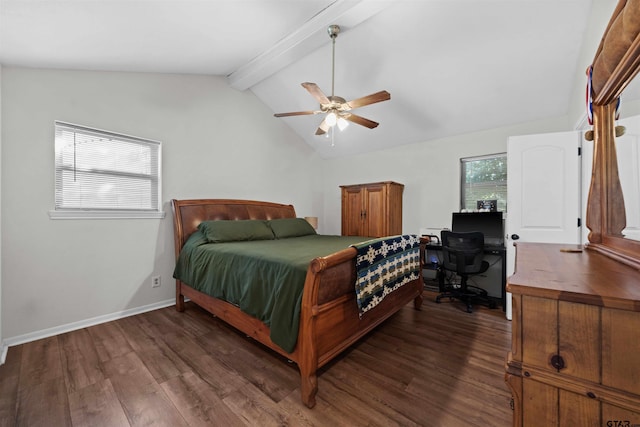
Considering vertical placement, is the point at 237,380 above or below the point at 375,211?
below

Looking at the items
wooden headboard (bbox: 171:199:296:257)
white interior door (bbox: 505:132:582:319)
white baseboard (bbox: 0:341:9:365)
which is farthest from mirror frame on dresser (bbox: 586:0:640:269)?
white baseboard (bbox: 0:341:9:365)

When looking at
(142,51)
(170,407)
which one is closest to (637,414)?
(170,407)

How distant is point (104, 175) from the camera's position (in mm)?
2834

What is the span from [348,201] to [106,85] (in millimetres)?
3525

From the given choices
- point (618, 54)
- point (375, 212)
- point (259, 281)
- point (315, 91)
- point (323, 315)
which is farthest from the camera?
point (375, 212)

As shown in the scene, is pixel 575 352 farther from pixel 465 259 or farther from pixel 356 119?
pixel 465 259

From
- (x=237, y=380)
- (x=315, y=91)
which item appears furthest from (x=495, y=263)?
(x=237, y=380)

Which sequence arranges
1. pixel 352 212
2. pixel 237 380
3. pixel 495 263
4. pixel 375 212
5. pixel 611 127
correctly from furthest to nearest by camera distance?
1. pixel 352 212
2. pixel 375 212
3. pixel 495 263
4. pixel 237 380
5. pixel 611 127

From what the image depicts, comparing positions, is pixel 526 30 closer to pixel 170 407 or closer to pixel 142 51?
pixel 142 51

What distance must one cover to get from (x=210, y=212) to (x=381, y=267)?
2.45 meters

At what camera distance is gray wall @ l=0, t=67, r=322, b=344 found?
2.30 m

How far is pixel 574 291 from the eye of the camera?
527 mm

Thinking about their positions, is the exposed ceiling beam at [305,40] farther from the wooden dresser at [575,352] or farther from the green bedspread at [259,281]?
the wooden dresser at [575,352]

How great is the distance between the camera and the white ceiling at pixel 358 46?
200cm
